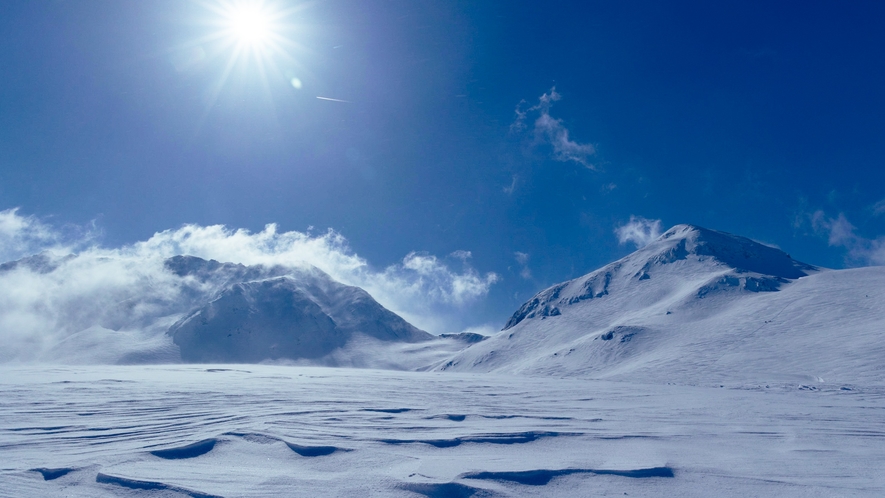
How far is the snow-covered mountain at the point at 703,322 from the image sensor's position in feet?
116

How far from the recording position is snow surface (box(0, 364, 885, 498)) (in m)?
5.88

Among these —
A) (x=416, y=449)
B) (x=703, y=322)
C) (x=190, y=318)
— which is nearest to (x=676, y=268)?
(x=703, y=322)

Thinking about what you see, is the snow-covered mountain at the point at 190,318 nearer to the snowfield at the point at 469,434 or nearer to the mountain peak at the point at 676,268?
the mountain peak at the point at 676,268

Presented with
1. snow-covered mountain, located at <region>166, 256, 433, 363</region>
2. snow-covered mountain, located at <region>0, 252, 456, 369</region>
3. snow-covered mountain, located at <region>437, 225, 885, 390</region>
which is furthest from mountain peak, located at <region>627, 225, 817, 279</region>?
snow-covered mountain, located at <region>166, 256, 433, 363</region>

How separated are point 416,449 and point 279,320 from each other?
14948 centimetres

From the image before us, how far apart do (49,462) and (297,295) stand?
158m

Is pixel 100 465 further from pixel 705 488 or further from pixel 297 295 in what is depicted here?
pixel 297 295

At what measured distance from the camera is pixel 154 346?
121000 millimetres

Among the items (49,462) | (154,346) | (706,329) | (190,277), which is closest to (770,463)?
(49,462)

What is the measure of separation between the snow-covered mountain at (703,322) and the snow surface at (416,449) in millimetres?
24334

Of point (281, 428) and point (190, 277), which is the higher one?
point (190, 277)

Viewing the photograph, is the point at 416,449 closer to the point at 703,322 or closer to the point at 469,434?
the point at 469,434

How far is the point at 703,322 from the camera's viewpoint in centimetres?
5225

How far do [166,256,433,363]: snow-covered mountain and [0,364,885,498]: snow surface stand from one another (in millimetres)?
123789
